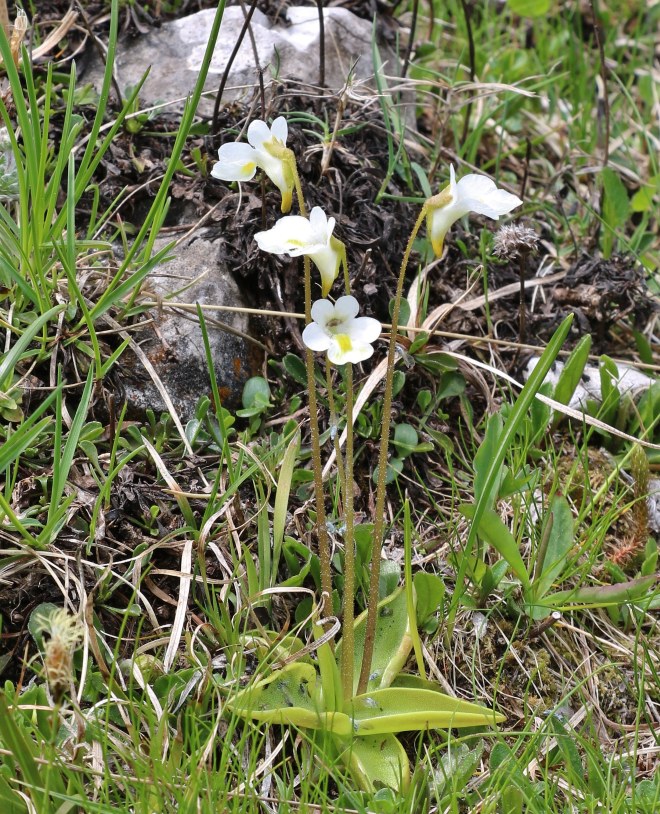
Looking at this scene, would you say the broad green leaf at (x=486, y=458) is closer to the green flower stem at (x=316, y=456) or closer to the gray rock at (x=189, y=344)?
the green flower stem at (x=316, y=456)

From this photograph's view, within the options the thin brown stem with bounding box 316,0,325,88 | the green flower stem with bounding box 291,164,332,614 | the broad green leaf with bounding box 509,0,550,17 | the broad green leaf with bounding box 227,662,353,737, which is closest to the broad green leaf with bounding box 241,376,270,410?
the green flower stem with bounding box 291,164,332,614

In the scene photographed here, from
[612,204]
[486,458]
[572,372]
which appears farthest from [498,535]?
[612,204]

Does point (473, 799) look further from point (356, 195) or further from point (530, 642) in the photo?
point (356, 195)

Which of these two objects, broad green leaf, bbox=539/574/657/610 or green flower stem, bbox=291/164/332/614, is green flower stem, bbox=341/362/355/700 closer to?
green flower stem, bbox=291/164/332/614

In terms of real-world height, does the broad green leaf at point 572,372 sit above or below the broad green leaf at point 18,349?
below

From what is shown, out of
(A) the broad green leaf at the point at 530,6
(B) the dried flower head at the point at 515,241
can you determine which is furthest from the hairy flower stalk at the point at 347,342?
(A) the broad green leaf at the point at 530,6

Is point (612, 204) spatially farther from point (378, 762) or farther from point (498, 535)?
point (378, 762)
